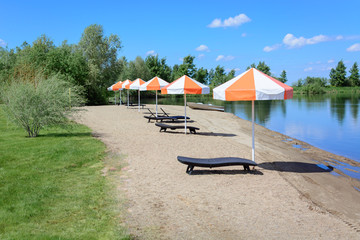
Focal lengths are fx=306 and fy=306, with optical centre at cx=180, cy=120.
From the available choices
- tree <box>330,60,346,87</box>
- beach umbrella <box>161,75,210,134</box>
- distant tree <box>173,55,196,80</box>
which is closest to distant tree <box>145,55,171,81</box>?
distant tree <box>173,55,196,80</box>

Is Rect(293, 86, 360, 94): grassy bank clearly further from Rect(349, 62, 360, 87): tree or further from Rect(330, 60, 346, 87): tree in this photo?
Rect(349, 62, 360, 87): tree

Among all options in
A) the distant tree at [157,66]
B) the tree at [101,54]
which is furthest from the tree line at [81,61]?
the distant tree at [157,66]

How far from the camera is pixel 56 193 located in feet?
20.9

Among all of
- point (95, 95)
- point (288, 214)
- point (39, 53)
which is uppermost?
point (39, 53)

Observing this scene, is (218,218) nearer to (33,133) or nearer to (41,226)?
(41,226)

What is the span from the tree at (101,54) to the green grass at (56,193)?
3336 cm

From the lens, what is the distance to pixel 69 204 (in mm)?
5742

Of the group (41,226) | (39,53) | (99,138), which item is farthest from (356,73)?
(41,226)

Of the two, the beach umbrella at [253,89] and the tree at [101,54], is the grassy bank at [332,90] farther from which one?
the beach umbrella at [253,89]

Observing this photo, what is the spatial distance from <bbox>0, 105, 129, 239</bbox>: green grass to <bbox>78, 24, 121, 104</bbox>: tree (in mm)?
Answer: 33361

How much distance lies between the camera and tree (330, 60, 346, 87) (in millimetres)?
103562

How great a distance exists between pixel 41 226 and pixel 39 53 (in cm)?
3597

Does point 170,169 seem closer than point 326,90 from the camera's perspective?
Yes

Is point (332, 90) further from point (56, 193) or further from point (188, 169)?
point (56, 193)
